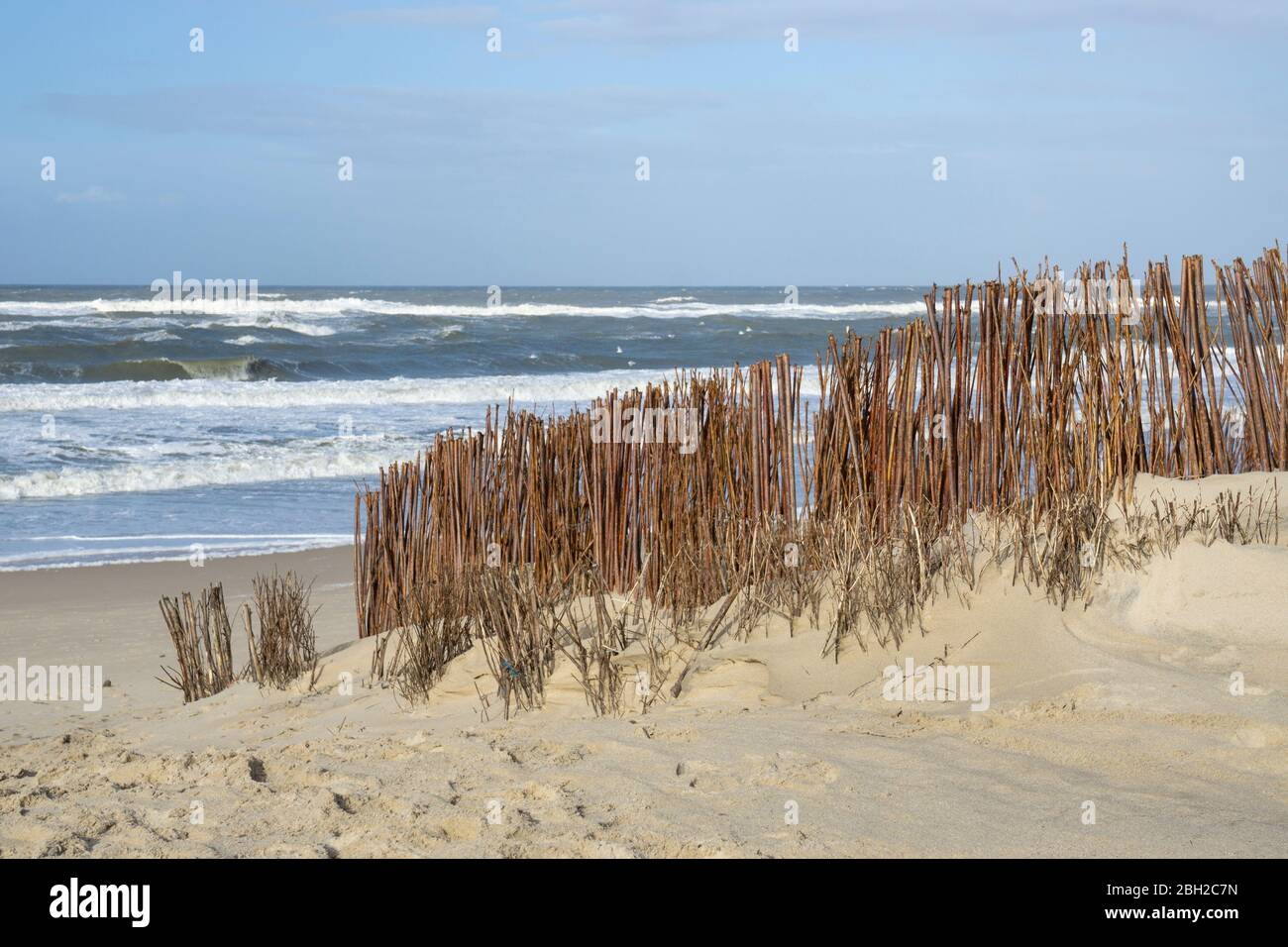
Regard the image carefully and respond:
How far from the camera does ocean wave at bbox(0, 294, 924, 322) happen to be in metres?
28.7

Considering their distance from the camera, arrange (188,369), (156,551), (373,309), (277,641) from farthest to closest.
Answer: (373,309)
(188,369)
(156,551)
(277,641)

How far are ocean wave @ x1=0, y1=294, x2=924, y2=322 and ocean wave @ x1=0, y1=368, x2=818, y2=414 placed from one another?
356 inches

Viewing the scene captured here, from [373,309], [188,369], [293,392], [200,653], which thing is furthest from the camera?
[373,309]

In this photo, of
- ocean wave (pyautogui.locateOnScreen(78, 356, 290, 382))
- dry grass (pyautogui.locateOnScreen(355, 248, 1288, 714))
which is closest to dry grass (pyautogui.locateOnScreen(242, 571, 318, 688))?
dry grass (pyautogui.locateOnScreen(355, 248, 1288, 714))

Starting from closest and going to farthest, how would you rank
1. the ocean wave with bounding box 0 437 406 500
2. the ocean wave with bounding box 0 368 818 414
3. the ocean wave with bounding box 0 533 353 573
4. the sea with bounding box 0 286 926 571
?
the ocean wave with bounding box 0 533 353 573
the sea with bounding box 0 286 926 571
the ocean wave with bounding box 0 437 406 500
the ocean wave with bounding box 0 368 818 414

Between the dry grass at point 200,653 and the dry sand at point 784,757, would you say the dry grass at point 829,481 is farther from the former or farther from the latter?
the dry grass at point 200,653

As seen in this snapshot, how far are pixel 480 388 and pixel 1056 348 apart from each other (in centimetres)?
1405

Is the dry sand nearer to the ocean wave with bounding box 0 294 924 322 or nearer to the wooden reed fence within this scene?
the wooden reed fence

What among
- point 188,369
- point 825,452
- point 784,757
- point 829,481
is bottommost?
point 784,757

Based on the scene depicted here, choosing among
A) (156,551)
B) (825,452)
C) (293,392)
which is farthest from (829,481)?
(293,392)

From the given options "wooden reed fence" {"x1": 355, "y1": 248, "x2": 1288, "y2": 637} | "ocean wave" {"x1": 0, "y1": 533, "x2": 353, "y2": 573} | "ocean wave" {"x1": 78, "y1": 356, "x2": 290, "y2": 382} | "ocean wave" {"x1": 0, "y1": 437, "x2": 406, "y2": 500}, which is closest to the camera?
"wooden reed fence" {"x1": 355, "y1": 248, "x2": 1288, "y2": 637}

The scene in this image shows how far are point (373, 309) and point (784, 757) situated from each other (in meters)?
31.2

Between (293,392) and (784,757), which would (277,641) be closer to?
(784,757)

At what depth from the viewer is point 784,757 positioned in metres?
2.71
